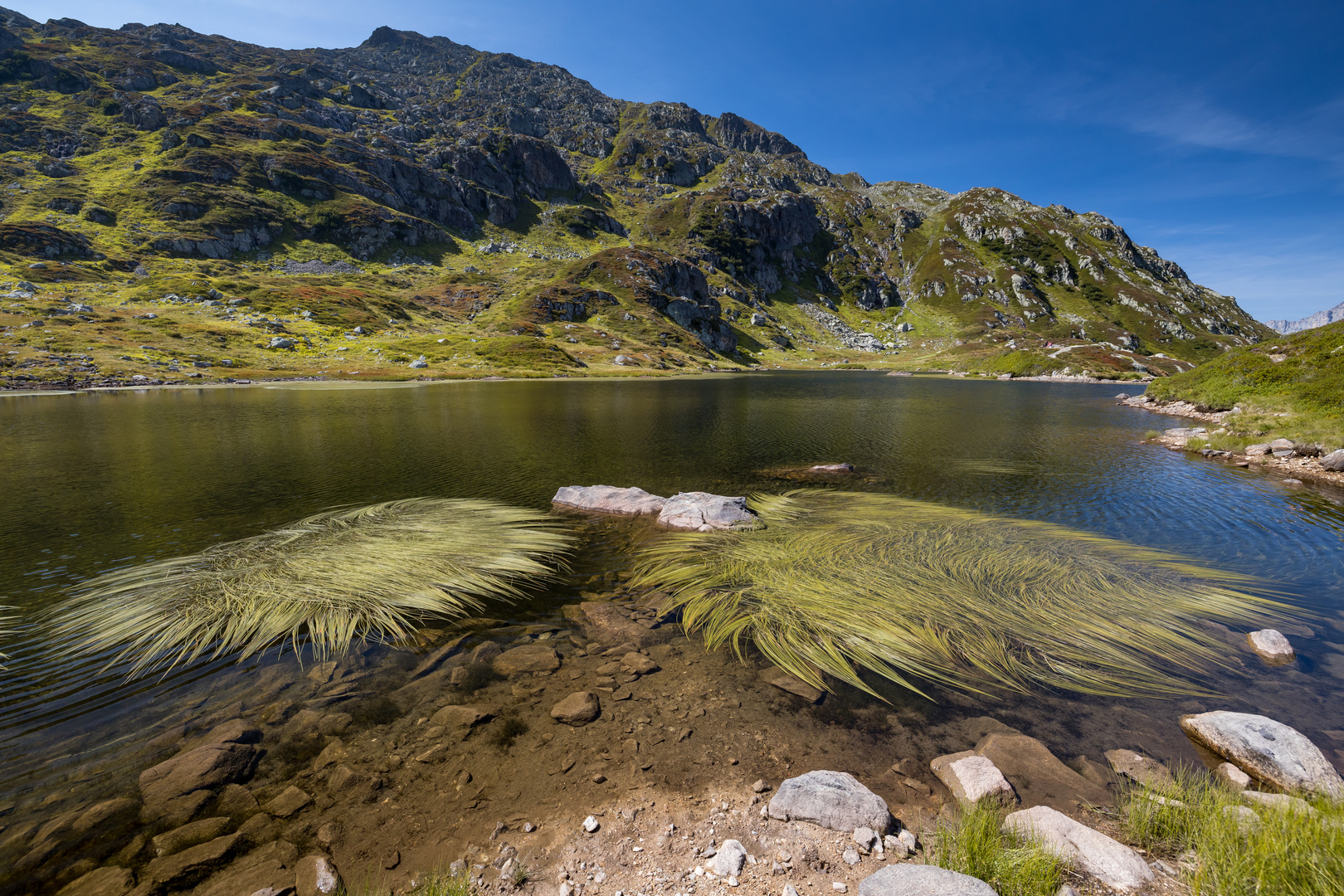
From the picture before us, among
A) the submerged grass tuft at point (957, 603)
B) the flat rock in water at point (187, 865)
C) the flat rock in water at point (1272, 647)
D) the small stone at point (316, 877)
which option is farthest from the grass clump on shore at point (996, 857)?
the flat rock in water at point (1272, 647)

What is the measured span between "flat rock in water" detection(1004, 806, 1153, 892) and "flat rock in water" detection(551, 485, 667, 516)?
15.1m

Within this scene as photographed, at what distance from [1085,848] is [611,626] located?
8.80m

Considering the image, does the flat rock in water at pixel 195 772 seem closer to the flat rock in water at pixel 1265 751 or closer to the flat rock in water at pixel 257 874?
the flat rock in water at pixel 257 874

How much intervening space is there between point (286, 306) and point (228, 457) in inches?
5239

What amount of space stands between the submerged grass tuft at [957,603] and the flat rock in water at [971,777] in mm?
2128

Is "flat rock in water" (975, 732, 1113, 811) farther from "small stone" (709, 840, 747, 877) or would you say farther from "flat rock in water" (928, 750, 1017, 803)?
"small stone" (709, 840, 747, 877)

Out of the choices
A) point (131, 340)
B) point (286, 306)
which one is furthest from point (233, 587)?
point (286, 306)

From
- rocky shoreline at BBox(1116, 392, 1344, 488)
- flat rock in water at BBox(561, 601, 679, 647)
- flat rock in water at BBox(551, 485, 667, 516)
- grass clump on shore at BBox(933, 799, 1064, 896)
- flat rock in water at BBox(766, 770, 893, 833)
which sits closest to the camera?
grass clump on shore at BBox(933, 799, 1064, 896)

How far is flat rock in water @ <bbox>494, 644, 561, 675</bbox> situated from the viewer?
9.87 metres

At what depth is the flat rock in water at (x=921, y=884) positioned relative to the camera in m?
4.61

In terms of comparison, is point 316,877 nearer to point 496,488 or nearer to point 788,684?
point 788,684

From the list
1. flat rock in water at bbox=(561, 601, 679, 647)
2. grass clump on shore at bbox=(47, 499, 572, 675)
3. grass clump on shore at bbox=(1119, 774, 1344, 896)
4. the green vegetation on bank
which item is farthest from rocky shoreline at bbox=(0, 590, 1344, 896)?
the green vegetation on bank

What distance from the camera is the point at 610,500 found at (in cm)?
2119

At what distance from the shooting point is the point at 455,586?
13.2m
